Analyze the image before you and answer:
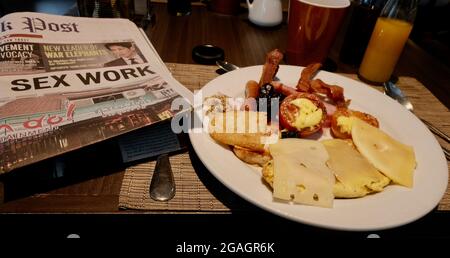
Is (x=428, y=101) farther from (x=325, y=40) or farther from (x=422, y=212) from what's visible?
(x=422, y=212)

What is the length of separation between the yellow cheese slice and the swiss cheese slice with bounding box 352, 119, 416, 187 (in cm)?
2

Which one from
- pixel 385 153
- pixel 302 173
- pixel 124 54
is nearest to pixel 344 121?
pixel 385 153

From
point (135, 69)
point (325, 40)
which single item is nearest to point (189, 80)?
point (135, 69)

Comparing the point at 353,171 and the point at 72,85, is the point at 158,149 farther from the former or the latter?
the point at 353,171

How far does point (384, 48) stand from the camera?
0.94 meters

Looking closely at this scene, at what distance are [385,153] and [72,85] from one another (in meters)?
0.65

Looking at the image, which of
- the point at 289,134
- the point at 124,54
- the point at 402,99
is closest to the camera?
the point at 289,134

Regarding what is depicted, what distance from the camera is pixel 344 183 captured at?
0.51 metres

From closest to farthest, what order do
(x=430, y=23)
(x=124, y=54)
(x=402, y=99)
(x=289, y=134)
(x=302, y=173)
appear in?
(x=302, y=173) < (x=289, y=134) < (x=124, y=54) < (x=402, y=99) < (x=430, y=23)

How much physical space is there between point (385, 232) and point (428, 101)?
22.5 inches

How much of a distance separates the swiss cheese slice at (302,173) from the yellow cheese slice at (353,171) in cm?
2

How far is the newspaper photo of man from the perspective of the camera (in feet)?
2.38
